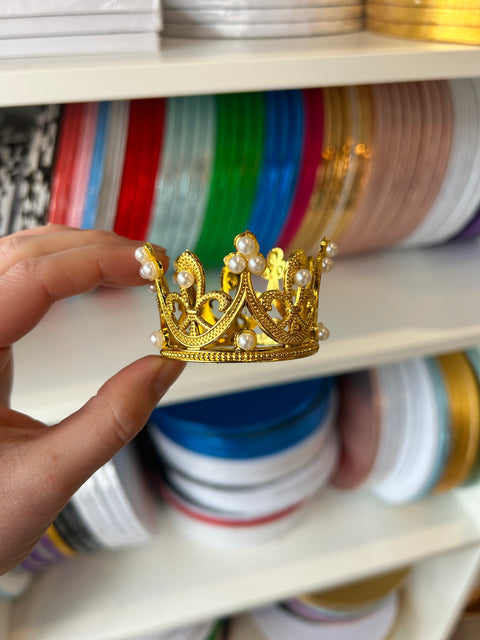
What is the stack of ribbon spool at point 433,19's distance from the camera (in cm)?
48

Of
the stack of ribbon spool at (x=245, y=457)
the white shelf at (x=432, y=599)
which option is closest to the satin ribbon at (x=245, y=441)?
the stack of ribbon spool at (x=245, y=457)

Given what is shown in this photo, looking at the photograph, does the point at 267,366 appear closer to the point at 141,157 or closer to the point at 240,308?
the point at 240,308

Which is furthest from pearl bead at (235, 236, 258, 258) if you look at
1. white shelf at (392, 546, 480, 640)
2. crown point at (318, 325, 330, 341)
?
white shelf at (392, 546, 480, 640)

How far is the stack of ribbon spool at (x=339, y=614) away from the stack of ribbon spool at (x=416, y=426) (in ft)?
0.66

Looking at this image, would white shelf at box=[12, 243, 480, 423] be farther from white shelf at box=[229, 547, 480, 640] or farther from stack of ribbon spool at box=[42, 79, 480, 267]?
white shelf at box=[229, 547, 480, 640]

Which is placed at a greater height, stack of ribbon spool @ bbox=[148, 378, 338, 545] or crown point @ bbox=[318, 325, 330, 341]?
crown point @ bbox=[318, 325, 330, 341]

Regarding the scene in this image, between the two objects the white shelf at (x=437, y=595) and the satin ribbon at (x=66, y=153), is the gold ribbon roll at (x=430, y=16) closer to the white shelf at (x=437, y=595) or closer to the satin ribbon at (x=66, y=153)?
the satin ribbon at (x=66, y=153)

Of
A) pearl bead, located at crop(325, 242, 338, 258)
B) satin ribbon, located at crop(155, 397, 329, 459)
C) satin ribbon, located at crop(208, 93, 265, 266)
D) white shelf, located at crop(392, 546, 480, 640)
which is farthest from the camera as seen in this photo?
white shelf, located at crop(392, 546, 480, 640)

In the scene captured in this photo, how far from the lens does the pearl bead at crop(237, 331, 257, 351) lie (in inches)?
16.5

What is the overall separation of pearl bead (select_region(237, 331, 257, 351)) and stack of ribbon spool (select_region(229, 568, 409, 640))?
62 cm

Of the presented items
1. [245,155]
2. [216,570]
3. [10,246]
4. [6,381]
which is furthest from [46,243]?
[216,570]

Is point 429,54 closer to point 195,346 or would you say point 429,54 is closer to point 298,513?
point 195,346

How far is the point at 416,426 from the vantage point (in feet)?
2.51

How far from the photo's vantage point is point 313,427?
0.73 metres
